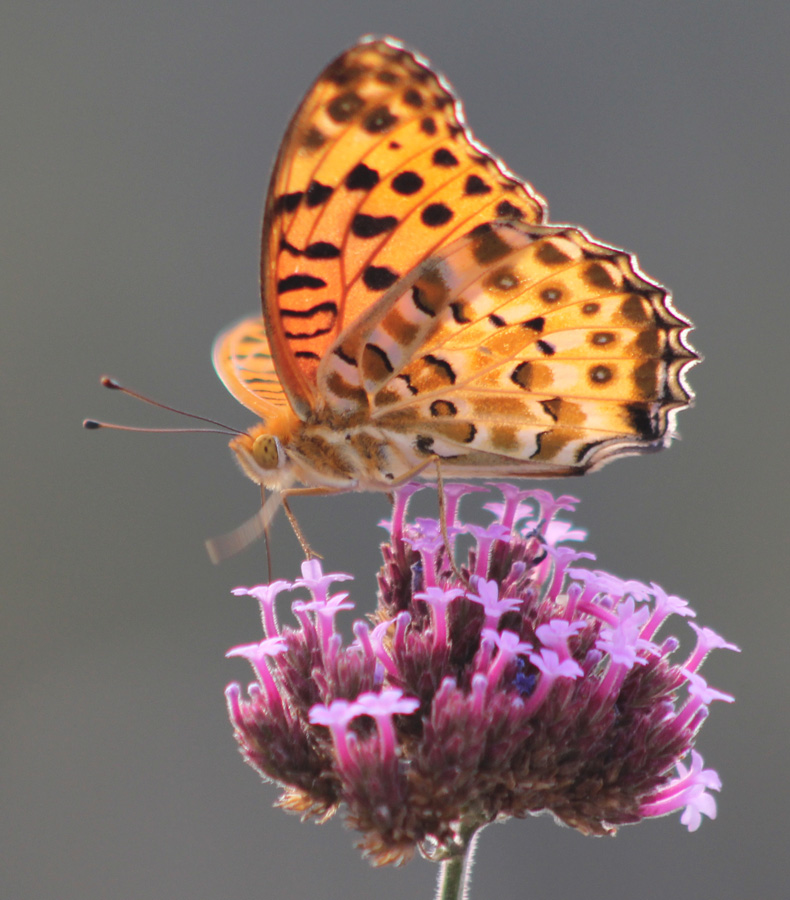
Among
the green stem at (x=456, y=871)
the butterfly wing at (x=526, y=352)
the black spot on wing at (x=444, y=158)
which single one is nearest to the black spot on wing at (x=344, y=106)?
the black spot on wing at (x=444, y=158)

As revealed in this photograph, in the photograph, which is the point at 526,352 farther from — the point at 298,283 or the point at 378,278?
the point at 298,283

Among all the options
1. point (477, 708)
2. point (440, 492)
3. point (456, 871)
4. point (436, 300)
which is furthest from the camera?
point (436, 300)

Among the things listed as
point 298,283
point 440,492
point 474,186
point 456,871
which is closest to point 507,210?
Answer: point 474,186

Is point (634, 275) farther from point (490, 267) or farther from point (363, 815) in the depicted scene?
point (363, 815)

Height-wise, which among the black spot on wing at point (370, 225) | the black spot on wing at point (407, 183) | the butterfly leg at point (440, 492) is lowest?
the butterfly leg at point (440, 492)

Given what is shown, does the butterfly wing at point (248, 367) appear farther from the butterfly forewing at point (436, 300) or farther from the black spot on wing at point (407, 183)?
the black spot on wing at point (407, 183)

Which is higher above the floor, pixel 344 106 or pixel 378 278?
pixel 344 106

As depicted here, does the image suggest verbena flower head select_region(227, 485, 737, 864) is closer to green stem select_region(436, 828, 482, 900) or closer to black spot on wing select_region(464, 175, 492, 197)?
green stem select_region(436, 828, 482, 900)
